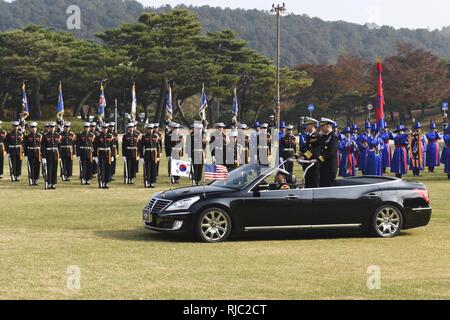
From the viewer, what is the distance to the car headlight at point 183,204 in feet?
39.8

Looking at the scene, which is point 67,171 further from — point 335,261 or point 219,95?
point 219,95

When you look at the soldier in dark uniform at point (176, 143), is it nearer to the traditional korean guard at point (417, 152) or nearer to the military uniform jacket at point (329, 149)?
the traditional korean guard at point (417, 152)

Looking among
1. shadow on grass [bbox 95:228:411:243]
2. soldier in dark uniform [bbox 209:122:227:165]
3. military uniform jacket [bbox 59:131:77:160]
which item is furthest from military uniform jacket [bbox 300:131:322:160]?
military uniform jacket [bbox 59:131:77:160]

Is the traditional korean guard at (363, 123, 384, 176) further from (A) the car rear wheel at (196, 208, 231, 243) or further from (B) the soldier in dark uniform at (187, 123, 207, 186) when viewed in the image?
(A) the car rear wheel at (196, 208, 231, 243)

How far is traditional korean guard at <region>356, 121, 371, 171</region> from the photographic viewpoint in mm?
26641

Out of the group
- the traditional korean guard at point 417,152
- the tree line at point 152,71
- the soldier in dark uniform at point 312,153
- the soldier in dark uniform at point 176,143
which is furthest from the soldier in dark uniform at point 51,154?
the tree line at point 152,71

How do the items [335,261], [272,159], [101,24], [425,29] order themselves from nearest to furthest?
[335,261], [272,159], [101,24], [425,29]

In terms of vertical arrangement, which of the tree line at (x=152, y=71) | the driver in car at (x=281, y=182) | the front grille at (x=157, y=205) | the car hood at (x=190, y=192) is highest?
the tree line at (x=152, y=71)

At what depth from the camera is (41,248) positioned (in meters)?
11.5

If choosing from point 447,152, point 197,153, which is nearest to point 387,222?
point 197,153

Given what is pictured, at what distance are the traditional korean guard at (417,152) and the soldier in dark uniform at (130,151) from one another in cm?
990
